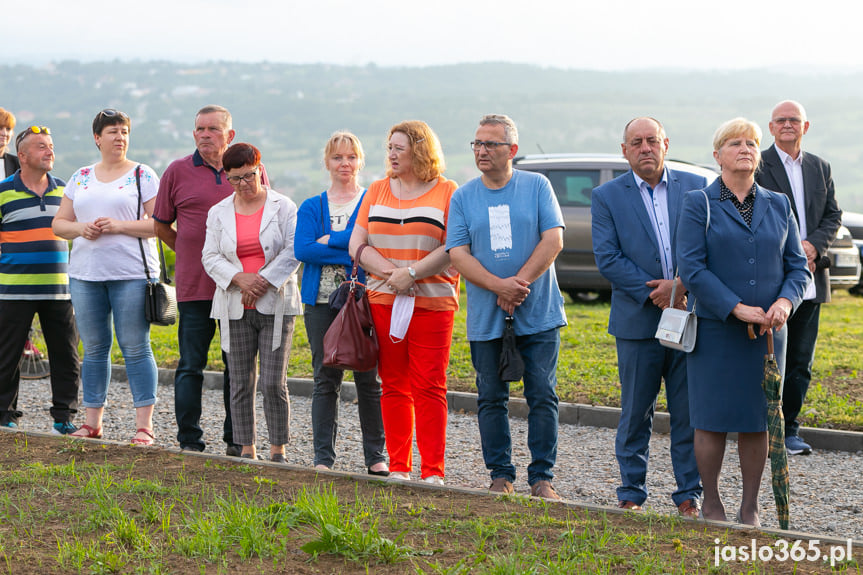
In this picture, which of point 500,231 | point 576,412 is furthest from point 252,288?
point 576,412

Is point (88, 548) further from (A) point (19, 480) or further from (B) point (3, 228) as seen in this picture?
(B) point (3, 228)

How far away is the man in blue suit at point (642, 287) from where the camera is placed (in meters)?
5.43

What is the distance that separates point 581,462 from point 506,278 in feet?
6.82

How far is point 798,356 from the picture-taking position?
23.1ft

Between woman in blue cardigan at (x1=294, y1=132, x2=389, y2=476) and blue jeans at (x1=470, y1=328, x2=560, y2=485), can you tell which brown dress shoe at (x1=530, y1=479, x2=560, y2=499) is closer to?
blue jeans at (x1=470, y1=328, x2=560, y2=485)

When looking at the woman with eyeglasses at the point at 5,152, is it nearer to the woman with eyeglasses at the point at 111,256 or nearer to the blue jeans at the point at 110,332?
the woman with eyeglasses at the point at 111,256

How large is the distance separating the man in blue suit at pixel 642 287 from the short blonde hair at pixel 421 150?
99cm

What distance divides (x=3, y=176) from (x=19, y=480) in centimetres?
356

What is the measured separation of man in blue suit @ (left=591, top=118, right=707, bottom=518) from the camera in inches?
214

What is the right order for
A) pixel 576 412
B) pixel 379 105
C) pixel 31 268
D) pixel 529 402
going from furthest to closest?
pixel 379 105 → pixel 576 412 → pixel 31 268 → pixel 529 402

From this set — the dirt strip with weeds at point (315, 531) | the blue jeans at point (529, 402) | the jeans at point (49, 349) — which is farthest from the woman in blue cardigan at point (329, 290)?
the jeans at point (49, 349)

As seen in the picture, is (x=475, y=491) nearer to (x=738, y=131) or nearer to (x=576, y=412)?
(x=738, y=131)

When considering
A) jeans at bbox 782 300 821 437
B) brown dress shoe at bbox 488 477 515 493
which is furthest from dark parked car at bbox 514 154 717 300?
brown dress shoe at bbox 488 477 515 493

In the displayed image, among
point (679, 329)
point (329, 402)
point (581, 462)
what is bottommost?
point (581, 462)
